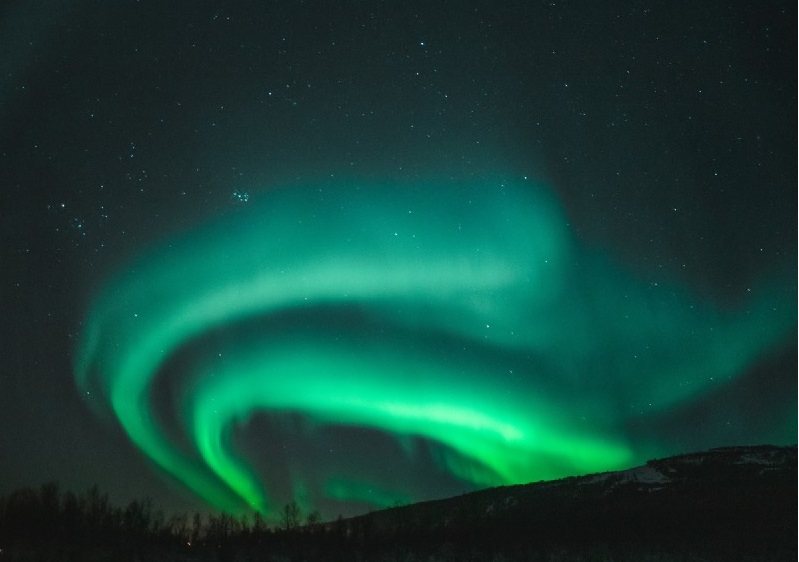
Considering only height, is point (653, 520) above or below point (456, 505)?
below

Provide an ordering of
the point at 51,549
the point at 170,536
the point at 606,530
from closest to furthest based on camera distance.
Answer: the point at 51,549, the point at 170,536, the point at 606,530

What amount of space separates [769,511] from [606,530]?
8675mm

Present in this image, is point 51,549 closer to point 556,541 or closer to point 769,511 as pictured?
point 556,541

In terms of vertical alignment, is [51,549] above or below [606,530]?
below

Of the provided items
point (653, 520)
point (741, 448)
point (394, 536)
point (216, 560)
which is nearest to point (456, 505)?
point (741, 448)

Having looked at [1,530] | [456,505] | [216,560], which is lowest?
[216,560]

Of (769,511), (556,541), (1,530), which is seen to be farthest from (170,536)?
(769,511)

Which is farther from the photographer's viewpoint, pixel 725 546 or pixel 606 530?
pixel 606 530

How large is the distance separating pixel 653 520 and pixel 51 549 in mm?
22777

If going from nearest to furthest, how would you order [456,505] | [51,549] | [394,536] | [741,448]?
1. [51,549]
2. [394,536]
3. [456,505]
4. [741,448]

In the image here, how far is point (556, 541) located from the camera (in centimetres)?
2425

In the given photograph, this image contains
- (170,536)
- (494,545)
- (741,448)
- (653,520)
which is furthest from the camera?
(741,448)

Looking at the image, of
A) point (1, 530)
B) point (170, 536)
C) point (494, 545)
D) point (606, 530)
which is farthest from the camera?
point (606, 530)

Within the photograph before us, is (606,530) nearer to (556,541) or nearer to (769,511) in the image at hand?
(556,541)
